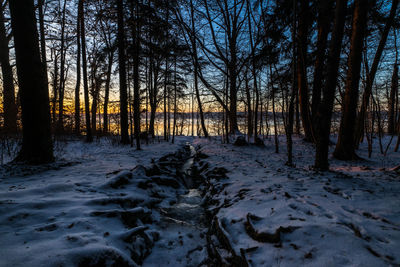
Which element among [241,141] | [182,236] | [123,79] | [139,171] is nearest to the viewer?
[182,236]

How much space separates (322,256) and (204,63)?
1250 cm

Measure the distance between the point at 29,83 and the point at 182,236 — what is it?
5.27 m

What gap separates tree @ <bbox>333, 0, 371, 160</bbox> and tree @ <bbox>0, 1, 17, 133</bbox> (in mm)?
13694

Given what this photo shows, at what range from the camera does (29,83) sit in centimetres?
443

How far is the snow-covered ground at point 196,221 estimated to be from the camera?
1.65 m

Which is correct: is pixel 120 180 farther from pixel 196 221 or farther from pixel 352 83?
pixel 352 83

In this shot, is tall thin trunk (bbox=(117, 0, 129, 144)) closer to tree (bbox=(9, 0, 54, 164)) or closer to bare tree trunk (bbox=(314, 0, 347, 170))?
tree (bbox=(9, 0, 54, 164))

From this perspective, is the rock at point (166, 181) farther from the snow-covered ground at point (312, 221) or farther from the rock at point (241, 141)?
the rock at point (241, 141)

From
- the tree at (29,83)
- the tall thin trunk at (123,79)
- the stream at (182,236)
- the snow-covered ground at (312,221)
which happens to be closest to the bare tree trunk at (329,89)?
the snow-covered ground at (312,221)

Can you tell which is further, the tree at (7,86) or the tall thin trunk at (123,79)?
the tall thin trunk at (123,79)

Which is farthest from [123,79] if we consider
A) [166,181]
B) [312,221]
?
[312,221]

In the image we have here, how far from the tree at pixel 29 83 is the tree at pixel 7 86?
5.13 m

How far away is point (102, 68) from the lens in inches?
612

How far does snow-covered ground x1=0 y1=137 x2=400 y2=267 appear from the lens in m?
1.65
